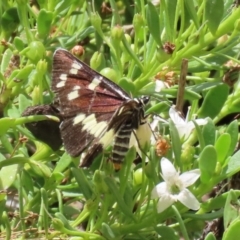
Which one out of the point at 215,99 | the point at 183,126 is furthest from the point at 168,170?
the point at 215,99

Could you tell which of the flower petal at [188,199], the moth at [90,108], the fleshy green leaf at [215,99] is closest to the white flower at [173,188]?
the flower petal at [188,199]

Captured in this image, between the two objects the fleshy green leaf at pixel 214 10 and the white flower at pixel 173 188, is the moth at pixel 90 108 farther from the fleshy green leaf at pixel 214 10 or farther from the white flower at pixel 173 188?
the fleshy green leaf at pixel 214 10

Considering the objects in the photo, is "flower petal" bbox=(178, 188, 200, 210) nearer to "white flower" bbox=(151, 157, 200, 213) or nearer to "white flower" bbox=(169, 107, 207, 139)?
"white flower" bbox=(151, 157, 200, 213)

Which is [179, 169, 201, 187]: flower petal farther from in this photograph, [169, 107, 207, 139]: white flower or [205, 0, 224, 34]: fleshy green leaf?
A: [205, 0, 224, 34]: fleshy green leaf

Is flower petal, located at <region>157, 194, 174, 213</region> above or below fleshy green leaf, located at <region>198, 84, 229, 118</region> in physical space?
below

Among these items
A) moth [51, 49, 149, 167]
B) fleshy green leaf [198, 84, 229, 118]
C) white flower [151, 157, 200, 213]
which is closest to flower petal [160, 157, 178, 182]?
white flower [151, 157, 200, 213]

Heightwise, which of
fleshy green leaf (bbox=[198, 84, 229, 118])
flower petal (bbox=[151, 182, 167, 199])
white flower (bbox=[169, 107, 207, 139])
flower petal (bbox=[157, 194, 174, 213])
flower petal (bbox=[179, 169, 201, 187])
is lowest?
flower petal (bbox=[157, 194, 174, 213])

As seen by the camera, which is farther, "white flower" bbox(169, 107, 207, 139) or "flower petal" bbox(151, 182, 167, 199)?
"white flower" bbox(169, 107, 207, 139)

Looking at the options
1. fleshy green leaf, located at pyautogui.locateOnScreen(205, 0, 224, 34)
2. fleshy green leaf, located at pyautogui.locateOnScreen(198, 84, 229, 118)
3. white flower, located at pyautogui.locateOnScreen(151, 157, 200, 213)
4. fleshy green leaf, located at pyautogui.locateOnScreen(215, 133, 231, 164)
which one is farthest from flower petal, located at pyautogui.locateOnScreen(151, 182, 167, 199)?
fleshy green leaf, located at pyautogui.locateOnScreen(205, 0, 224, 34)
